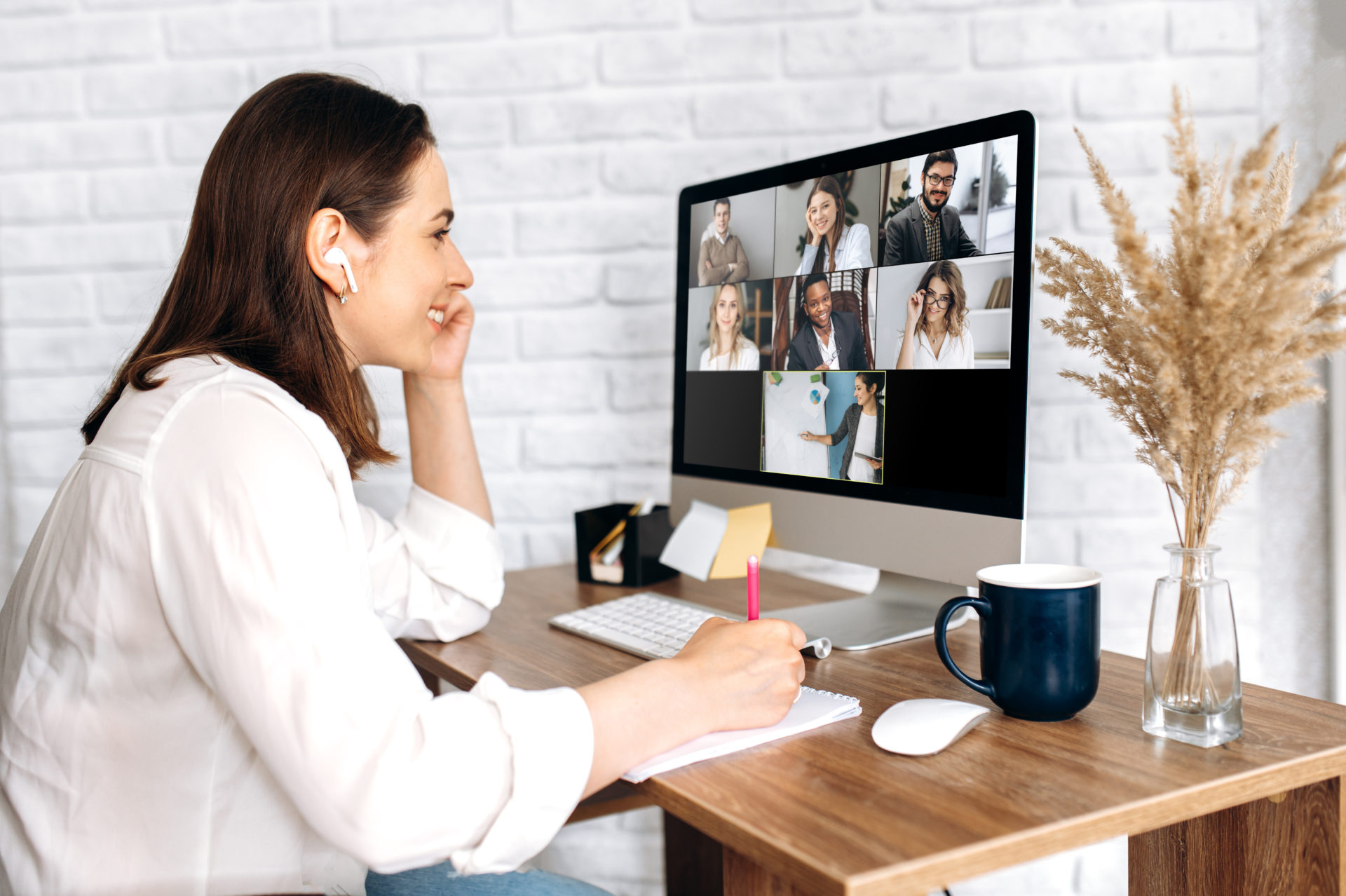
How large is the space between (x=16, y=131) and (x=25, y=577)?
1.14 metres

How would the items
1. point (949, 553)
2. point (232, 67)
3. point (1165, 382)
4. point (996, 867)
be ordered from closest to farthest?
1. point (996, 867)
2. point (1165, 382)
3. point (949, 553)
4. point (232, 67)

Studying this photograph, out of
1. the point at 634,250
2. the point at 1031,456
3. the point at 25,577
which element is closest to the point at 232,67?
the point at 634,250

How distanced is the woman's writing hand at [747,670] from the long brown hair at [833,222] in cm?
44

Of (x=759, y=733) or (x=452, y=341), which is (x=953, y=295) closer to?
(x=759, y=733)

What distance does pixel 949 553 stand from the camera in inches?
38.2

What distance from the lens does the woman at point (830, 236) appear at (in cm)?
105

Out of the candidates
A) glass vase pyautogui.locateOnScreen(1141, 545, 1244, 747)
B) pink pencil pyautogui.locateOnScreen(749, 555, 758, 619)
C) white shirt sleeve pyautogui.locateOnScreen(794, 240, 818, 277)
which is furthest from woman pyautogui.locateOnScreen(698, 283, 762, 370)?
glass vase pyautogui.locateOnScreen(1141, 545, 1244, 747)

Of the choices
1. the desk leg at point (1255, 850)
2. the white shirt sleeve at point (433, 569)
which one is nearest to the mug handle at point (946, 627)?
the desk leg at point (1255, 850)

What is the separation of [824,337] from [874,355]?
0.25 ft

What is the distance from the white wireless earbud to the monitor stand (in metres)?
0.60

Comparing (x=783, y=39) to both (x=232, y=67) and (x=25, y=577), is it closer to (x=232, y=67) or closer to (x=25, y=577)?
(x=232, y=67)

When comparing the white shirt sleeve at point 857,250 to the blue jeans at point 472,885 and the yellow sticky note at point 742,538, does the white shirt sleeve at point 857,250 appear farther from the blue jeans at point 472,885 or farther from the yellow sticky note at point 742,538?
the blue jeans at point 472,885

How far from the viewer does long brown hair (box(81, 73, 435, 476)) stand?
0.86 metres

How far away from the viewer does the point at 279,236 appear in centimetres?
85
